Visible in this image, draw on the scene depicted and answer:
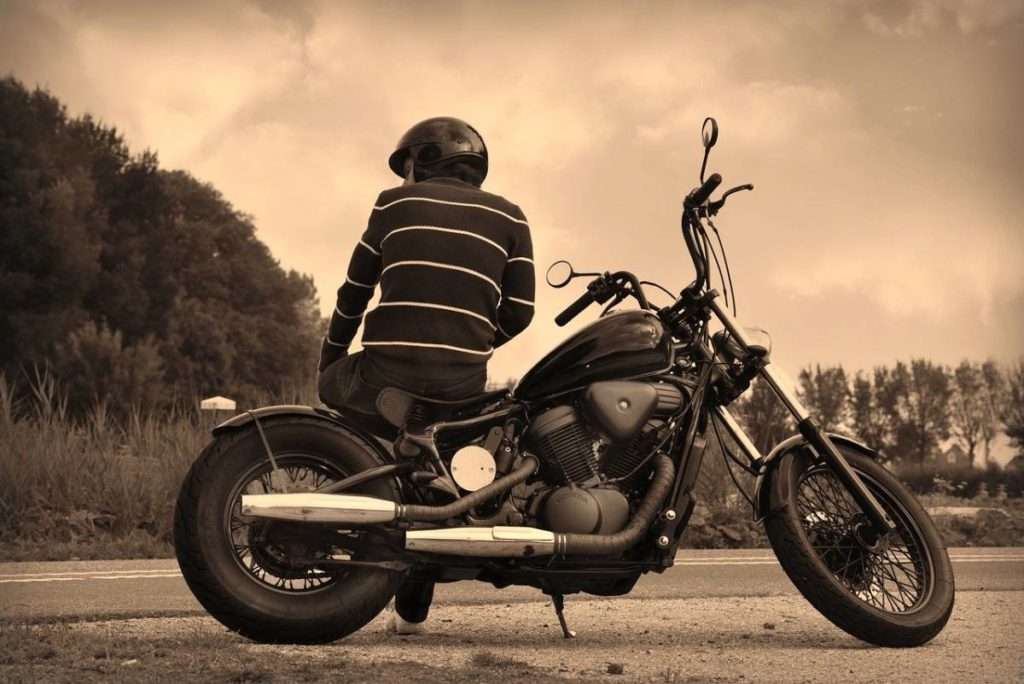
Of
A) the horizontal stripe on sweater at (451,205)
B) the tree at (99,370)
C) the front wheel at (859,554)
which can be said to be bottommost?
the front wheel at (859,554)

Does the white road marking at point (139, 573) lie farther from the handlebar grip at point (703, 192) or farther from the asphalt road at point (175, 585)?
the handlebar grip at point (703, 192)

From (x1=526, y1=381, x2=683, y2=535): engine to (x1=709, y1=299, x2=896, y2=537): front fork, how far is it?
1.61 feet

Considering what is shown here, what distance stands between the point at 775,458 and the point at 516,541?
4.21 feet

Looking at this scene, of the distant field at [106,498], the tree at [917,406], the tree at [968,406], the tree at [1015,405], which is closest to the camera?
the distant field at [106,498]

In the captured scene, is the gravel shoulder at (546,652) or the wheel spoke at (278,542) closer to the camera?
the gravel shoulder at (546,652)

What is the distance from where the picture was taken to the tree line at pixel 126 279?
26.6 m

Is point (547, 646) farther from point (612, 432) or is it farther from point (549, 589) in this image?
point (612, 432)

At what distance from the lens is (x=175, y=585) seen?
655 centimetres

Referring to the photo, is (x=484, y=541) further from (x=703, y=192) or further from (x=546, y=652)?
(x=703, y=192)

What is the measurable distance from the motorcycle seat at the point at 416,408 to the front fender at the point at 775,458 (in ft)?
3.94

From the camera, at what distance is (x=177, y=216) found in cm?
3506

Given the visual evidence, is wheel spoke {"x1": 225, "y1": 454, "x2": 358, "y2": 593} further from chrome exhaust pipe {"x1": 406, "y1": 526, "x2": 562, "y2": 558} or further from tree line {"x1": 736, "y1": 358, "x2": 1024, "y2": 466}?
tree line {"x1": 736, "y1": 358, "x2": 1024, "y2": 466}

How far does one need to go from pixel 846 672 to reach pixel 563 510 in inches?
42.0

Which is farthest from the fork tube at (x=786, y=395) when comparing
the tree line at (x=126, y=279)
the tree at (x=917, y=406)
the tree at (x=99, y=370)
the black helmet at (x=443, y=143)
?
the tree at (x=917, y=406)
